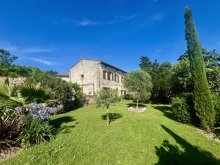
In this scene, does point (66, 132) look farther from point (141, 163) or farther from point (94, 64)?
point (94, 64)

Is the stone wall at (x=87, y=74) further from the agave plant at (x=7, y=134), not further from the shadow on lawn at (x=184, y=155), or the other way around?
the shadow on lawn at (x=184, y=155)

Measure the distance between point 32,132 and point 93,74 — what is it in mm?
14520

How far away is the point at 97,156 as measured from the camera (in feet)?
11.5

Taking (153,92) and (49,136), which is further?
(153,92)

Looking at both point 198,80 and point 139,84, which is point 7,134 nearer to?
point 198,80

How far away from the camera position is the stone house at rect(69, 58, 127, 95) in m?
17.9

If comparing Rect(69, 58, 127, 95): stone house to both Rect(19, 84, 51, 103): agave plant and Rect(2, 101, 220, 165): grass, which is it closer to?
Rect(19, 84, 51, 103): agave plant

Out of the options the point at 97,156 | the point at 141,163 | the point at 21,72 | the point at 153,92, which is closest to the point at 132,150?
the point at 141,163

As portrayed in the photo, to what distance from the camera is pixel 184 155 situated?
3.60 meters

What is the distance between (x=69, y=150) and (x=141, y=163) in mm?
2863

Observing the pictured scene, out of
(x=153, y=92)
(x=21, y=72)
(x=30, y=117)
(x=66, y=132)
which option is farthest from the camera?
(x=21, y=72)

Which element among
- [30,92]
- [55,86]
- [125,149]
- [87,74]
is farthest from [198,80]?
[87,74]

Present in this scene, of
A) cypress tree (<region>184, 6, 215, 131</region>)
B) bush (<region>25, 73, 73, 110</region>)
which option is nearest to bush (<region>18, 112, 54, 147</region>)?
bush (<region>25, 73, 73, 110</region>)

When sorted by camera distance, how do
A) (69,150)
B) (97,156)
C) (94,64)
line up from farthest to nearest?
(94,64) → (69,150) → (97,156)
